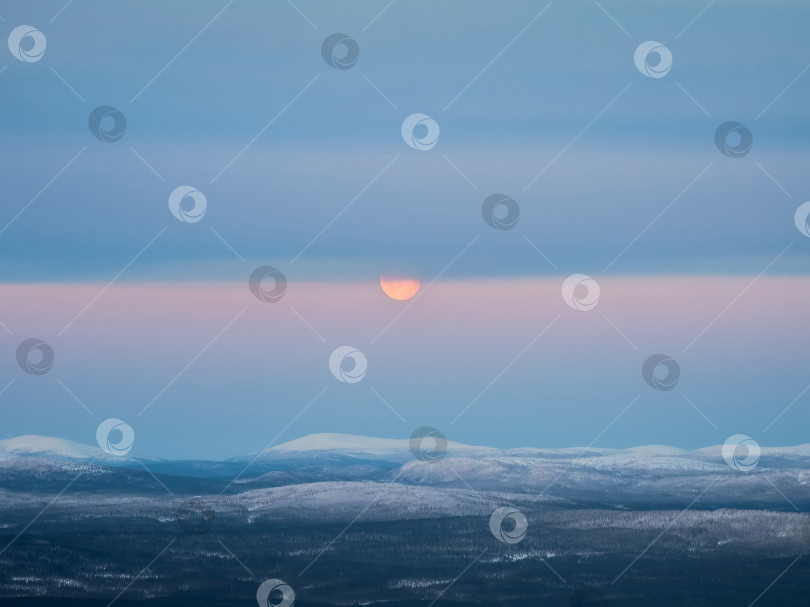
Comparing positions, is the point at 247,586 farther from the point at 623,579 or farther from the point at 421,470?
→ the point at 421,470

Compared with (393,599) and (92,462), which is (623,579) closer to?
(393,599)

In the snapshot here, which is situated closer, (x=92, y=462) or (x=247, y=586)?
(x=247, y=586)

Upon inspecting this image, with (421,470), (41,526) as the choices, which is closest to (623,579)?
(41,526)

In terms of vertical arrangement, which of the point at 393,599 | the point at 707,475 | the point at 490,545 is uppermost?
the point at 707,475

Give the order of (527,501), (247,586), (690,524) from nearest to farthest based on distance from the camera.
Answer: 1. (247,586)
2. (690,524)
3. (527,501)

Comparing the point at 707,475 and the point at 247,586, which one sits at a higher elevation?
the point at 707,475

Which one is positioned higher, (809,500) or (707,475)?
(707,475)

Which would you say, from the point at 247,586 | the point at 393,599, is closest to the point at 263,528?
the point at 247,586

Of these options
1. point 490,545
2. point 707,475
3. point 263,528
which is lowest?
point 490,545

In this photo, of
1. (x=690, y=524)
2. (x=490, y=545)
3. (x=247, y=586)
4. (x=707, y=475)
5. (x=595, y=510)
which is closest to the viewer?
(x=247, y=586)
